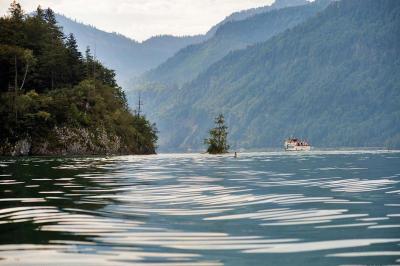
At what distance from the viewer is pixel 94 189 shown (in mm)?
28250

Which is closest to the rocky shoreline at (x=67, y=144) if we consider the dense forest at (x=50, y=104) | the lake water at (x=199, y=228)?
the dense forest at (x=50, y=104)

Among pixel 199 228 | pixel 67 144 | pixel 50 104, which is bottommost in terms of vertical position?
pixel 199 228

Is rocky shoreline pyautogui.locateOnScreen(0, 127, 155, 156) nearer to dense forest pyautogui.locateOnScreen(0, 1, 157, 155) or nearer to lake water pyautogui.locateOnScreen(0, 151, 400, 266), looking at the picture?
dense forest pyautogui.locateOnScreen(0, 1, 157, 155)

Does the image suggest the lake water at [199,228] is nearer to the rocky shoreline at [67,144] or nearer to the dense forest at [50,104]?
the rocky shoreline at [67,144]

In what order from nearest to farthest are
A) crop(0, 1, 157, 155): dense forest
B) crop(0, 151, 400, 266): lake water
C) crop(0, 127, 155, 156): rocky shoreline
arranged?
1. crop(0, 151, 400, 266): lake water
2. crop(0, 127, 155, 156): rocky shoreline
3. crop(0, 1, 157, 155): dense forest

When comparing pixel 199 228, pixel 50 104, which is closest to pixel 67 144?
pixel 50 104

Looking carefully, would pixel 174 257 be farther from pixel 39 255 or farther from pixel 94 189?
pixel 94 189

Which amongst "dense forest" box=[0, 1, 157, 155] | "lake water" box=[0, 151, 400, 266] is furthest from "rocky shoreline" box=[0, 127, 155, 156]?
"lake water" box=[0, 151, 400, 266]

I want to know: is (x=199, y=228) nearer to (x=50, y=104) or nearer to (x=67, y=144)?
(x=67, y=144)

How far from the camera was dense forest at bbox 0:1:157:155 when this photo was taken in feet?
372

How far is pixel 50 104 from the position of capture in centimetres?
12475

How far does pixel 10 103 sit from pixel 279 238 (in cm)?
10764

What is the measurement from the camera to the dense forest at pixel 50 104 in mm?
113438

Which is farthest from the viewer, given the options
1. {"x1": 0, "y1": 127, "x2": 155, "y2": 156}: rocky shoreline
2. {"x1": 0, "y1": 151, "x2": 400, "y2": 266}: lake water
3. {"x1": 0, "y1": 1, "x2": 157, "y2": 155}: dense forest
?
{"x1": 0, "y1": 1, "x2": 157, "y2": 155}: dense forest
